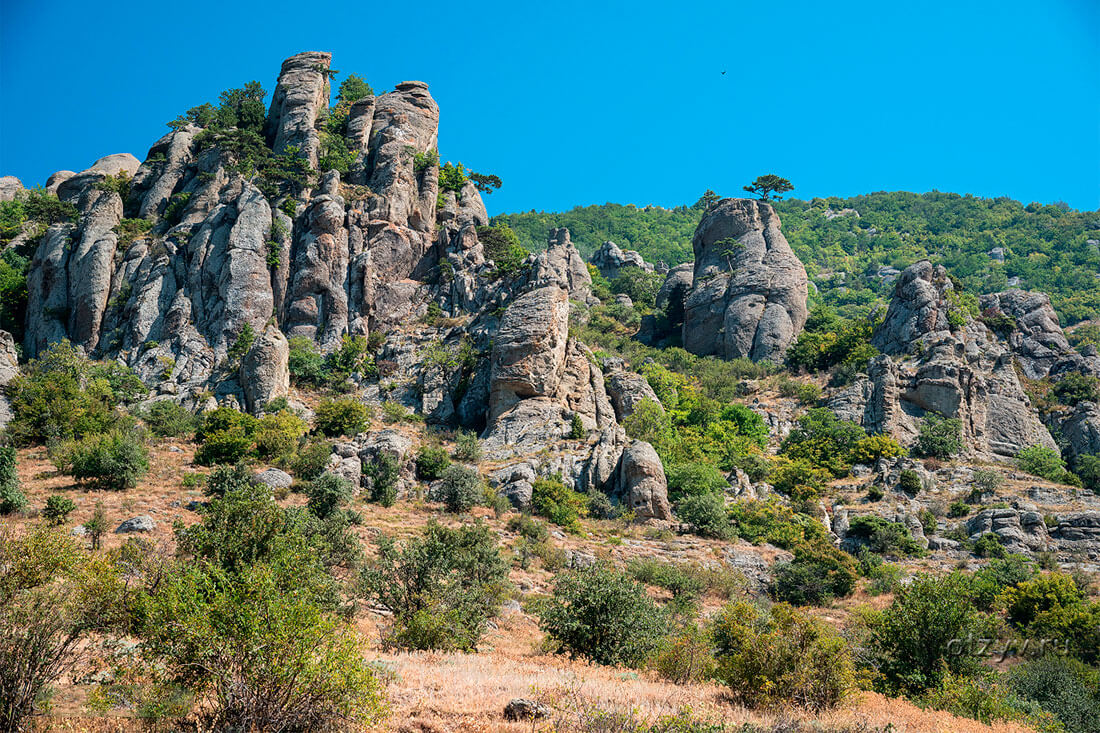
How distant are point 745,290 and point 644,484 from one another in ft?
102

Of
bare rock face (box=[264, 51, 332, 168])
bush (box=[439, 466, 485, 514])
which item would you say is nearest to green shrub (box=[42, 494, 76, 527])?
bush (box=[439, 466, 485, 514])

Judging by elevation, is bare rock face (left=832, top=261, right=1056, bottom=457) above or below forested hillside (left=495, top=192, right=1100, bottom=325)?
below

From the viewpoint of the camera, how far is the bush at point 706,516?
33531 mm

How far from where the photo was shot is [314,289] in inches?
1855

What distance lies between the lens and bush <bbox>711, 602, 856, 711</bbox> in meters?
13.3

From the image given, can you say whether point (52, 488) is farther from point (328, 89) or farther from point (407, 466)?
point (328, 89)

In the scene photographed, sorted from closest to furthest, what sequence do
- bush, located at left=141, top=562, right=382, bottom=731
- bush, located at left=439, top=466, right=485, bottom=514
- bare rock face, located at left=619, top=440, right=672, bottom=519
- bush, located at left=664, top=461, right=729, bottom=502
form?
bush, located at left=141, top=562, right=382, bottom=731
bush, located at left=439, top=466, right=485, bottom=514
bare rock face, located at left=619, top=440, right=672, bottom=519
bush, located at left=664, top=461, right=729, bottom=502

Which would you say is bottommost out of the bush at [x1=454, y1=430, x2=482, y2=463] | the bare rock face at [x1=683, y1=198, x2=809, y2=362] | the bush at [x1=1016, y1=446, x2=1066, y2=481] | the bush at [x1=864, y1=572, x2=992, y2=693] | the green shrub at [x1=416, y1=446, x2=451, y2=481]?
the bush at [x1=864, y1=572, x2=992, y2=693]

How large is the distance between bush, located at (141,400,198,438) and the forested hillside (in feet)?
213

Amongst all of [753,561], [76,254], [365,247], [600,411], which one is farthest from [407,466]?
[76,254]

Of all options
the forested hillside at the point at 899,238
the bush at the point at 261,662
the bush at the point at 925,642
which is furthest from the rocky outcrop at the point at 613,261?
the bush at the point at 261,662

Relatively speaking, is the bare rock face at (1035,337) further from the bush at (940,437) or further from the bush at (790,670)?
the bush at (790,670)

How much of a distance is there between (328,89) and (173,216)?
2049 cm

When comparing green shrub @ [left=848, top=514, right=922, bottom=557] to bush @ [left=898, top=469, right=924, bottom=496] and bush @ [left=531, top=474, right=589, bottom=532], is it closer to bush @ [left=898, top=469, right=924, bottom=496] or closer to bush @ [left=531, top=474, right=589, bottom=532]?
bush @ [left=898, top=469, right=924, bottom=496]
